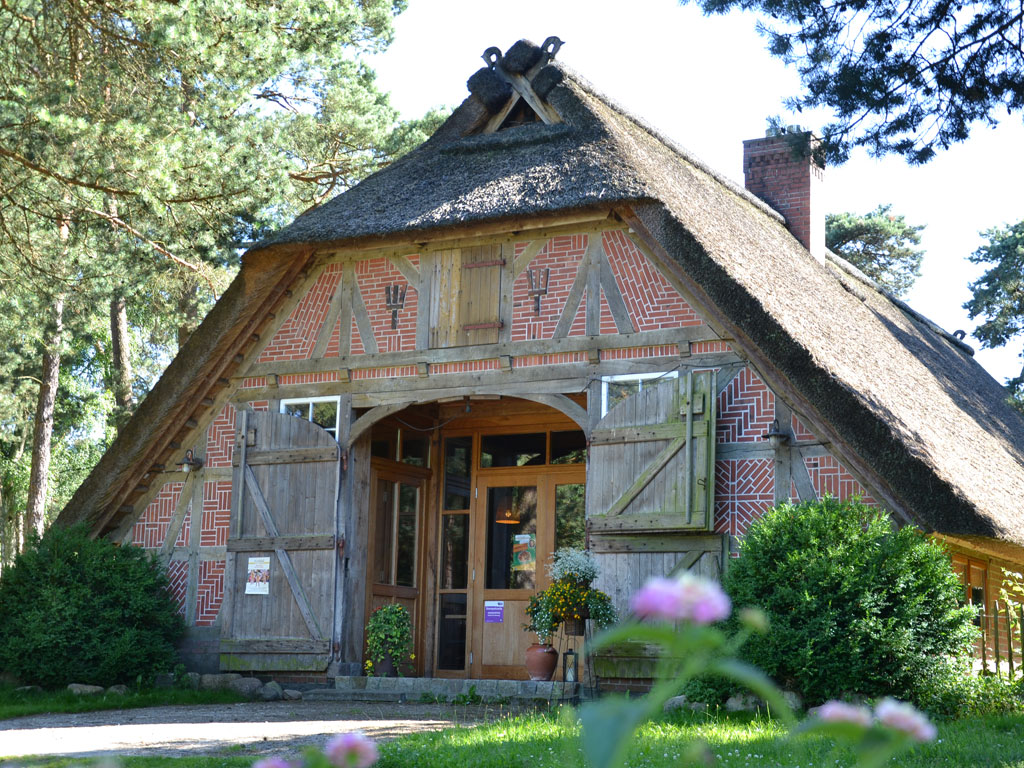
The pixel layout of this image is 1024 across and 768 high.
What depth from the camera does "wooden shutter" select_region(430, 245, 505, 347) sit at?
38.6 feet

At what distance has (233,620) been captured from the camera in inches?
485

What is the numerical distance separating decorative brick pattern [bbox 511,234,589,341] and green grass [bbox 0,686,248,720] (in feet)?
14.7

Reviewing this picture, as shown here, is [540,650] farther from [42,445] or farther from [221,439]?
[42,445]

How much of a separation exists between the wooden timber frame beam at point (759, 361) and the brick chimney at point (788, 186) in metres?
5.29

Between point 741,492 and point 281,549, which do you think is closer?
point 741,492

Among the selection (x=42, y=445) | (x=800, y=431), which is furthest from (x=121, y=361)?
(x=800, y=431)

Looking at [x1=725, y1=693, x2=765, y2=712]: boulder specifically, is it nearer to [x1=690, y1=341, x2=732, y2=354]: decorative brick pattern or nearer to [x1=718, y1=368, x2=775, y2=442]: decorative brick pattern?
[x1=718, y1=368, x2=775, y2=442]: decorative brick pattern

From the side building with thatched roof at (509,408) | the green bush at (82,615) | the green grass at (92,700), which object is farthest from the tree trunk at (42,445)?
the green grass at (92,700)

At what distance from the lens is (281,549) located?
12195 mm

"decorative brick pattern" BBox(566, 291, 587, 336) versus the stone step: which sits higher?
"decorative brick pattern" BBox(566, 291, 587, 336)

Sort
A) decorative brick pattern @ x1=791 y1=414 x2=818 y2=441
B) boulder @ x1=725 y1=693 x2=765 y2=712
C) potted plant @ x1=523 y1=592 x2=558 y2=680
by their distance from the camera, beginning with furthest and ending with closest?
potted plant @ x1=523 y1=592 x2=558 y2=680 < decorative brick pattern @ x1=791 y1=414 x2=818 y2=441 < boulder @ x1=725 y1=693 x2=765 y2=712

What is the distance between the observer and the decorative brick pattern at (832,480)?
993 cm

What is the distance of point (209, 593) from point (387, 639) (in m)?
2.05

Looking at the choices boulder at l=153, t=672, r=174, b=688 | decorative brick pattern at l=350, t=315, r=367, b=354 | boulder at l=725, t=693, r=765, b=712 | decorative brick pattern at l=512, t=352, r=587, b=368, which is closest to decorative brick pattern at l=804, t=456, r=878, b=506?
boulder at l=725, t=693, r=765, b=712
